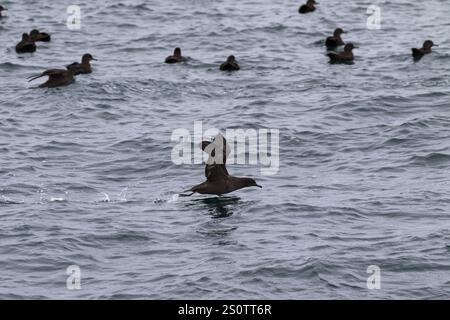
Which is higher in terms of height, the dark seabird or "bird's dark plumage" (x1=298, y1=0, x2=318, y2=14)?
the dark seabird

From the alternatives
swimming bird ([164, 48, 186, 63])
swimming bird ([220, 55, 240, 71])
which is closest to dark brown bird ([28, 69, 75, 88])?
swimming bird ([164, 48, 186, 63])

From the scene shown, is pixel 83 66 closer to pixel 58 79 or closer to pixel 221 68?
pixel 58 79

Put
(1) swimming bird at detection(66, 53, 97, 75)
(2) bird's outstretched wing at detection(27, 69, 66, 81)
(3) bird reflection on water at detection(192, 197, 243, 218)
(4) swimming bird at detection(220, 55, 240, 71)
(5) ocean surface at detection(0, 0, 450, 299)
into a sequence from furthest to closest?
(4) swimming bird at detection(220, 55, 240, 71), (1) swimming bird at detection(66, 53, 97, 75), (2) bird's outstretched wing at detection(27, 69, 66, 81), (3) bird reflection on water at detection(192, 197, 243, 218), (5) ocean surface at detection(0, 0, 450, 299)

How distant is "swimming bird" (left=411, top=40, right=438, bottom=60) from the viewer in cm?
3472

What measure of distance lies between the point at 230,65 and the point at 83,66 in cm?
389

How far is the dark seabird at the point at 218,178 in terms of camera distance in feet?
72.6

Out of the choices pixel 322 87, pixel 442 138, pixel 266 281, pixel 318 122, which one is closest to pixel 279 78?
pixel 322 87

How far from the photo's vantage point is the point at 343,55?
35.0 m

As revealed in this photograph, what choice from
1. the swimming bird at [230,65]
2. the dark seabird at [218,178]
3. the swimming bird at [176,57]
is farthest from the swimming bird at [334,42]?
the dark seabird at [218,178]

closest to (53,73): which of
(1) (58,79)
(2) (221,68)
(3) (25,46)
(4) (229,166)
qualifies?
(1) (58,79)

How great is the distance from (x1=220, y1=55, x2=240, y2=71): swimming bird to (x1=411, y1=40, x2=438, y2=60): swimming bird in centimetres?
501

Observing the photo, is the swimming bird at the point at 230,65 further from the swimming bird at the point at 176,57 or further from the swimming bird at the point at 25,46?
the swimming bird at the point at 25,46

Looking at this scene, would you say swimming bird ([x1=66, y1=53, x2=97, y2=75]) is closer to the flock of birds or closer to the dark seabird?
the flock of birds
